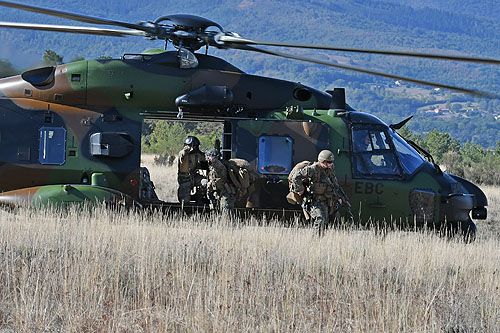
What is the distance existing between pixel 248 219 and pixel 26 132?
352 centimetres

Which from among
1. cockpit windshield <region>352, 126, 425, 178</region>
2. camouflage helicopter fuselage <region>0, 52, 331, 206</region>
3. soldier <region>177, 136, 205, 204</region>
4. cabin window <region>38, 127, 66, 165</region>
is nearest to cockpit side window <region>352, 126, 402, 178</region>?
cockpit windshield <region>352, 126, 425, 178</region>

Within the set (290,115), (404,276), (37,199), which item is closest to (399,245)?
(404,276)

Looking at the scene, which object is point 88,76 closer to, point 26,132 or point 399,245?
point 26,132

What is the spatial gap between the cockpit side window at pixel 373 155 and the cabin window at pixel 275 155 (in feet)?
3.36

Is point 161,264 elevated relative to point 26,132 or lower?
lower

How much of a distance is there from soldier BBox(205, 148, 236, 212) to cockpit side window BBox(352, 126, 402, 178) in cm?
196

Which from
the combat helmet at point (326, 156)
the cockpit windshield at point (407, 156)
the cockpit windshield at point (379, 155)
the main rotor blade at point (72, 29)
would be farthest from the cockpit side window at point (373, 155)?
the main rotor blade at point (72, 29)

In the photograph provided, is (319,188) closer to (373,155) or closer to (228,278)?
(373,155)

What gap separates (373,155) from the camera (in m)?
12.1

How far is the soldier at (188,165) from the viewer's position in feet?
40.1

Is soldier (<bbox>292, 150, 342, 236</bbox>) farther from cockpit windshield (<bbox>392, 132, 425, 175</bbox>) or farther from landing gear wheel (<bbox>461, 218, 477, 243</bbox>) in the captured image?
landing gear wheel (<bbox>461, 218, 477, 243</bbox>)

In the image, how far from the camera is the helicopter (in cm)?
1167

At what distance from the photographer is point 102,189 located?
11.5 m

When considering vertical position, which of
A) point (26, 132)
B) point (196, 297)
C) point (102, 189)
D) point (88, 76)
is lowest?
point (196, 297)
